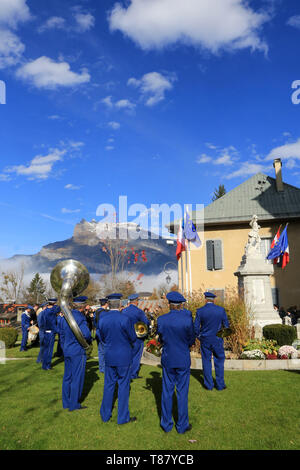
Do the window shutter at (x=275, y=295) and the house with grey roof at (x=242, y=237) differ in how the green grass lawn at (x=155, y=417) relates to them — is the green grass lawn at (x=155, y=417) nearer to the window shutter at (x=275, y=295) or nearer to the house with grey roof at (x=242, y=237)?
the window shutter at (x=275, y=295)

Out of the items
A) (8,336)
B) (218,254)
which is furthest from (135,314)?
(218,254)

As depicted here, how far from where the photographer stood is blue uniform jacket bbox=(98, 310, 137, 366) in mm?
5336

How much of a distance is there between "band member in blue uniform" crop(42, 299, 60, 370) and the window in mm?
15675

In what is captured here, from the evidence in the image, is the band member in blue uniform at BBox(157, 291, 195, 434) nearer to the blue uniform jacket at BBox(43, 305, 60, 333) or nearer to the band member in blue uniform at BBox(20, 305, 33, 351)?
the blue uniform jacket at BBox(43, 305, 60, 333)

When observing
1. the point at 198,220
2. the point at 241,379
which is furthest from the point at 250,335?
the point at 198,220

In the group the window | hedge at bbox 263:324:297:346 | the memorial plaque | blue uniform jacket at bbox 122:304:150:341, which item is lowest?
hedge at bbox 263:324:297:346

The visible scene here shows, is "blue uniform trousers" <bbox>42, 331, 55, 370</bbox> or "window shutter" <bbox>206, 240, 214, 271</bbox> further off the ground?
"window shutter" <bbox>206, 240, 214, 271</bbox>

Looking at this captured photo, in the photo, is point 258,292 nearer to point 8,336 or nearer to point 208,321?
point 208,321

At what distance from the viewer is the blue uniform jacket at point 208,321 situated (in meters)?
6.98

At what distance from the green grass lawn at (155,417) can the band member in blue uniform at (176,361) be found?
22 cm

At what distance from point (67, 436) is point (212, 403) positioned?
9.06ft

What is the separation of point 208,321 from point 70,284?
118 inches

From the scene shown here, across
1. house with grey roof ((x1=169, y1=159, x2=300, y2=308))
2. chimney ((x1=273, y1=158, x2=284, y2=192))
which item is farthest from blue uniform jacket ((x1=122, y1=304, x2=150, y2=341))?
chimney ((x1=273, y1=158, x2=284, y2=192))

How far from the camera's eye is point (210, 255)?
24.5 meters
